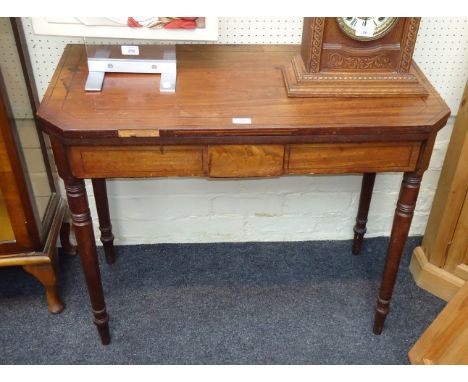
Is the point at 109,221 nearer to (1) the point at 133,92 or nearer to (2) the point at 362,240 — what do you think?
(1) the point at 133,92

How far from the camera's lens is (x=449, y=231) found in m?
2.00

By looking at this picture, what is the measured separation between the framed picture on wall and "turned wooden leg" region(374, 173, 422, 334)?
0.70 meters

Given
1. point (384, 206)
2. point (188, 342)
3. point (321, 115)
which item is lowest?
point (188, 342)

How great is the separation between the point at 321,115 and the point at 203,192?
0.83 meters

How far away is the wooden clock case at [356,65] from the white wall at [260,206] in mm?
460

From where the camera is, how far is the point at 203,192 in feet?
7.14

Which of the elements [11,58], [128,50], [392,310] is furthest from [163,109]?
[392,310]

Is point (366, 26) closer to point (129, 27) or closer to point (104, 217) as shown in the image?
point (129, 27)

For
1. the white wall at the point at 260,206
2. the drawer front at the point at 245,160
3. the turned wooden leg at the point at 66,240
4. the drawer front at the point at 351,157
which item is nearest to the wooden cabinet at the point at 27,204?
the turned wooden leg at the point at 66,240

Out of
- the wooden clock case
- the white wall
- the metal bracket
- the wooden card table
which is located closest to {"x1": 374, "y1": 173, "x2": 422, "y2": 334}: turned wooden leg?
the wooden card table

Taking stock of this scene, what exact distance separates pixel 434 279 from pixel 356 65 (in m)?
0.93

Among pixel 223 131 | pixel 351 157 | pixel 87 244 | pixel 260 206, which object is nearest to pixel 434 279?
pixel 260 206

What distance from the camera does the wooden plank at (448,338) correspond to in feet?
5.57

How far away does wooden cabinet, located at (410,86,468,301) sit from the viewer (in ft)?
6.16
